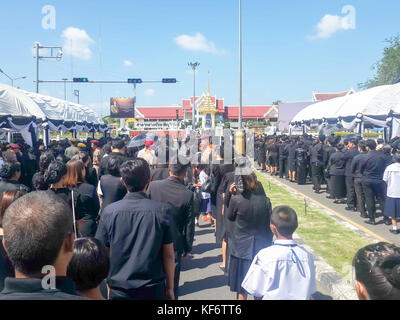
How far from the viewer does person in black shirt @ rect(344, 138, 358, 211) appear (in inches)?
402

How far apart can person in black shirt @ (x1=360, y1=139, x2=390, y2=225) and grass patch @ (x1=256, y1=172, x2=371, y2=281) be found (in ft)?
3.09

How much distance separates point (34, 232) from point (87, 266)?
91 cm

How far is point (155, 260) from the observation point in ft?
9.54

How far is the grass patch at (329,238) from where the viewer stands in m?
6.03

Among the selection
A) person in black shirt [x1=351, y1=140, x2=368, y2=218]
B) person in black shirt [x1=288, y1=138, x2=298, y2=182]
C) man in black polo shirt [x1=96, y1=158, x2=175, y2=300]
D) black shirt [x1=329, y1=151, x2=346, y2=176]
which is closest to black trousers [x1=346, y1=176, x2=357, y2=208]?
black shirt [x1=329, y1=151, x2=346, y2=176]

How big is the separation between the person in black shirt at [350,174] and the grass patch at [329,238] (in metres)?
1.07

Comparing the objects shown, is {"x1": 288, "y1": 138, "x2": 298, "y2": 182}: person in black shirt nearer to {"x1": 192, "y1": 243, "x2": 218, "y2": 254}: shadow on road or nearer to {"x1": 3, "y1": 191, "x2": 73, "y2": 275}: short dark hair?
{"x1": 192, "y1": 243, "x2": 218, "y2": 254}: shadow on road

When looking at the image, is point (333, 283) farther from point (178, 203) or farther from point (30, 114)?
point (30, 114)

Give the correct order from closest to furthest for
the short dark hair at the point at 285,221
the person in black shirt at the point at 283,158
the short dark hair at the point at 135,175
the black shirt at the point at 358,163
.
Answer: the short dark hair at the point at 285,221 → the short dark hair at the point at 135,175 → the black shirt at the point at 358,163 → the person in black shirt at the point at 283,158

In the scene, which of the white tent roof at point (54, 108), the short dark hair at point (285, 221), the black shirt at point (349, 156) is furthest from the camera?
the white tent roof at point (54, 108)

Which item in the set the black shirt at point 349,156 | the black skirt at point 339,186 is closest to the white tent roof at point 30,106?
the black skirt at point 339,186

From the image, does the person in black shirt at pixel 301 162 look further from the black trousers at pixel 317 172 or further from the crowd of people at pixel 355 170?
the black trousers at pixel 317 172
